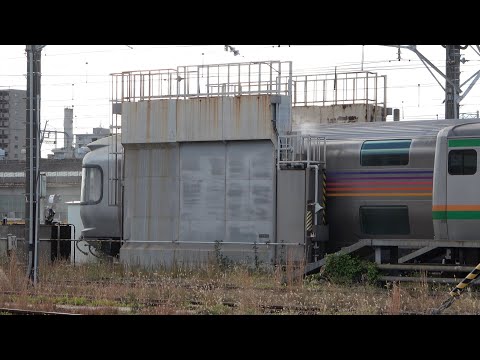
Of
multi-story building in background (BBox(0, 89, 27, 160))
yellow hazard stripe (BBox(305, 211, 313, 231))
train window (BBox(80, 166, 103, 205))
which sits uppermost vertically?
multi-story building in background (BBox(0, 89, 27, 160))

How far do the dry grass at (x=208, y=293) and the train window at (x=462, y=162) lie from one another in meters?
2.93

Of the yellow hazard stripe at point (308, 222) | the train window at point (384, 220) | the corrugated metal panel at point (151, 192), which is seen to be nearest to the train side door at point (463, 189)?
the train window at point (384, 220)

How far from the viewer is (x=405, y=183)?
73.8ft

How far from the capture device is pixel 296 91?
3014 centimetres

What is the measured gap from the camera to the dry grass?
16.0m

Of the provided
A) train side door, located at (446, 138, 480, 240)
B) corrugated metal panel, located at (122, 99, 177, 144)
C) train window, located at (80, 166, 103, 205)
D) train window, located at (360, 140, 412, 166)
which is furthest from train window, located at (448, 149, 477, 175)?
train window, located at (80, 166, 103, 205)

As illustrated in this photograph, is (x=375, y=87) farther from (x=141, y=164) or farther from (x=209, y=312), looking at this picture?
(x=209, y=312)

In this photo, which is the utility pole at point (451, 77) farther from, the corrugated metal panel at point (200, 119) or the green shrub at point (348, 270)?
the green shrub at point (348, 270)

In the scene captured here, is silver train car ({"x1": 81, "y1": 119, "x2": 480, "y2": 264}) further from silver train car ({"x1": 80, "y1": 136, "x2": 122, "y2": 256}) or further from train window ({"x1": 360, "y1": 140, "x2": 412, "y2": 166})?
silver train car ({"x1": 80, "y1": 136, "x2": 122, "y2": 256})

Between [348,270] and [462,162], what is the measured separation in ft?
12.7

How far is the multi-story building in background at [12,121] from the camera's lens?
137m

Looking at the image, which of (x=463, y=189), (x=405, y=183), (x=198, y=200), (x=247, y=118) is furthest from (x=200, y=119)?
(x=463, y=189)

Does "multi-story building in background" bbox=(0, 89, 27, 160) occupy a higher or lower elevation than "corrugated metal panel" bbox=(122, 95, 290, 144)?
higher

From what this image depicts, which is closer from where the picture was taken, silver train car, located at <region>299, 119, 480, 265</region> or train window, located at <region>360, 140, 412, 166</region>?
silver train car, located at <region>299, 119, 480, 265</region>
